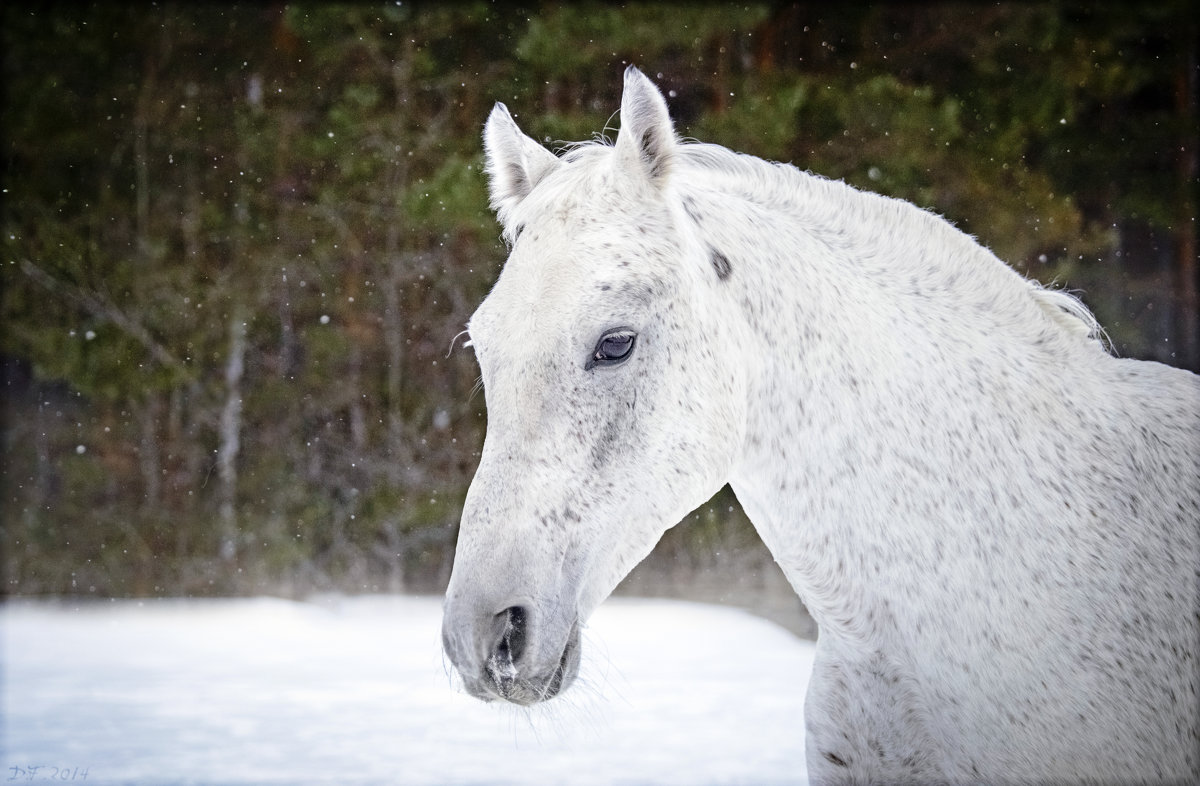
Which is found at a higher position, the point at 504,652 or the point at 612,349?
the point at 612,349

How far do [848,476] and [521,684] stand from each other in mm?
593

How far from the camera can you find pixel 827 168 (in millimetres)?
5875

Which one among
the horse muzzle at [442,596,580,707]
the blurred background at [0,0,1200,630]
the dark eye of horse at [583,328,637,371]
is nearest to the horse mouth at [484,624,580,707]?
the horse muzzle at [442,596,580,707]

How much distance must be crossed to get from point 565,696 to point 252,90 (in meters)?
9.18

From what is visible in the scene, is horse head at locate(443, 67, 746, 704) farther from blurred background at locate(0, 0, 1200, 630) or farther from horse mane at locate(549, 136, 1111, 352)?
blurred background at locate(0, 0, 1200, 630)

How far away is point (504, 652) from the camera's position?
117 cm

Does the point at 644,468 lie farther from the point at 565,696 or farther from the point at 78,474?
the point at 78,474

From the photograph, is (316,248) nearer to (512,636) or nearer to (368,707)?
(368,707)

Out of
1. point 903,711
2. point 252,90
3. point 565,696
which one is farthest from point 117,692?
point 252,90

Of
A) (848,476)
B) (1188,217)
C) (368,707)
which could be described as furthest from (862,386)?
(1188,217)

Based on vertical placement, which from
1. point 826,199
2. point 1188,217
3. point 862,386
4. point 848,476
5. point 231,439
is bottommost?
point 231,439

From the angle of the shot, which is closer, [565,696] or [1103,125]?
[565,696]

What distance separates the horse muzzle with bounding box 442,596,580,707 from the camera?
115cm

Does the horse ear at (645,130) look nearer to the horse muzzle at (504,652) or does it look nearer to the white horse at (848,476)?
the white horse at (848,476)
